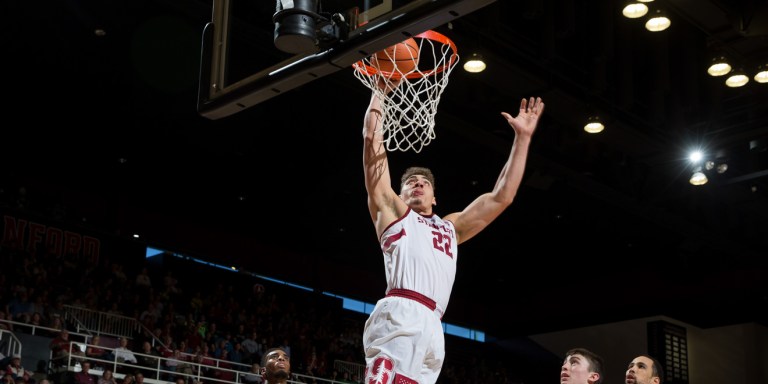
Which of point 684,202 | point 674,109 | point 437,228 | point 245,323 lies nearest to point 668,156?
point 674,109

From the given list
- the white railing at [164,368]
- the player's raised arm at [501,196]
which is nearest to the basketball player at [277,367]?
the player's raised arm at [501,196]

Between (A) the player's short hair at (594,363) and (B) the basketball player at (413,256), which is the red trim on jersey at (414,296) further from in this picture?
(A) the player's short hair at (594,363)

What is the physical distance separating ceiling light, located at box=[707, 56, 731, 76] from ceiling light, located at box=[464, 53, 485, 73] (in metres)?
3.30

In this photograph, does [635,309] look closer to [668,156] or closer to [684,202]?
[684,202]

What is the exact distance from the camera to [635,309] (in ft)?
86.0

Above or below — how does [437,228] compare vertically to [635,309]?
below

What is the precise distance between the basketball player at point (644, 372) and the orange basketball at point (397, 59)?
7.67 feet

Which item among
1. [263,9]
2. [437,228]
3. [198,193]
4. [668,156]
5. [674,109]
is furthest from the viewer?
[198,193]

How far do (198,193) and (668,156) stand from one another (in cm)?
1018

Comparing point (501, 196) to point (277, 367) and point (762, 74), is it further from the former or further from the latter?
point (762, 74)

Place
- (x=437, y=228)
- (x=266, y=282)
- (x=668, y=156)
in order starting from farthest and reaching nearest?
(x=266, y=282), (x=668, y=156), (x=437, y=228)

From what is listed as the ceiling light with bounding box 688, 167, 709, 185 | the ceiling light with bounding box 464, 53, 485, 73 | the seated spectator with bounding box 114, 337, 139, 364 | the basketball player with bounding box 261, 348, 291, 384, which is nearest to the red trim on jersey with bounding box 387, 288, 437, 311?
the basketball player with bounding box 261, 348, 291, 384

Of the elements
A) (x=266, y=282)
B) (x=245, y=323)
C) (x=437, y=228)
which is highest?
(x=266, y=282)

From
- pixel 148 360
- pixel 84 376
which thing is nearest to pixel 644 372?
pixel 84 376
